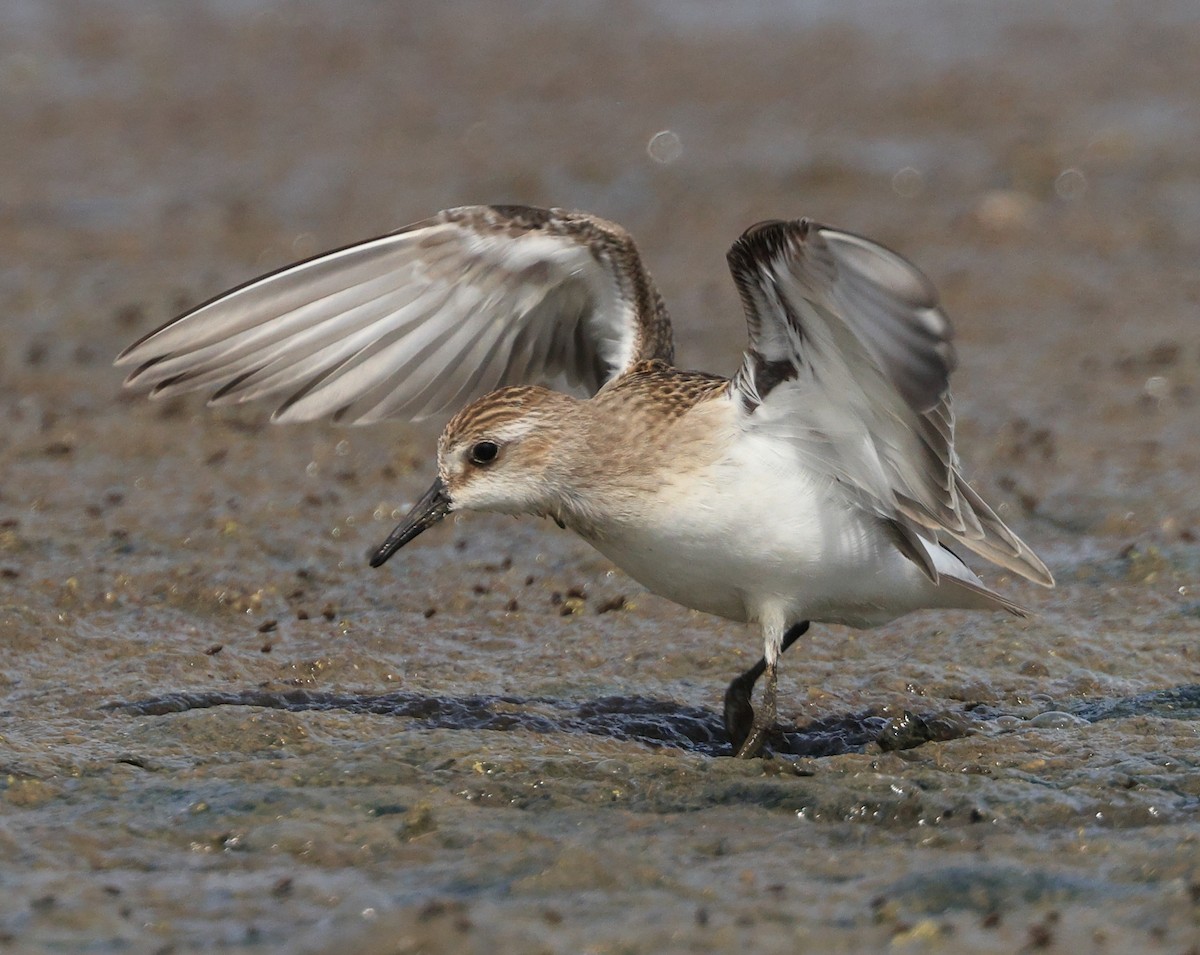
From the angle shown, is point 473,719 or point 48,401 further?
point 48,401

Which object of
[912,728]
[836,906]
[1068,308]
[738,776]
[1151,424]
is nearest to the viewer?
[836,906]

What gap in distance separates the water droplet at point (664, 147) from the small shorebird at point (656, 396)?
6.85 metres

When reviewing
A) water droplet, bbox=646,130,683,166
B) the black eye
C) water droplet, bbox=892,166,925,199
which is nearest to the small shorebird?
the black eye

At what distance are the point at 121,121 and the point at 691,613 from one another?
872 centimetres

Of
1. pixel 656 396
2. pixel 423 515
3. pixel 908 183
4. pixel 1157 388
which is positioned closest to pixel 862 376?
pixel 656 396

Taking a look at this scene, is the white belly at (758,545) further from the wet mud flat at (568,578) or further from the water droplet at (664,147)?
the water droplet at (664,147)

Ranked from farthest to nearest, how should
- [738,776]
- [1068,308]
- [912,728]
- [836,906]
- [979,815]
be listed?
[1068,308] < [912,728] < [738,776] < [979,815] < [836,906]

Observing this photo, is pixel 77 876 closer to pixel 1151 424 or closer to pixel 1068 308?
pixel 1151 424

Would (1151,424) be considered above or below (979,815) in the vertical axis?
above

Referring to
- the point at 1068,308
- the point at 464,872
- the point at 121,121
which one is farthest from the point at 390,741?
the point at 121,121

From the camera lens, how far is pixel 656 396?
570 centimetres

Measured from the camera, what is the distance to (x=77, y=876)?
171 inches

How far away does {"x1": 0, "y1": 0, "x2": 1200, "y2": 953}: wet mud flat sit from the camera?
171 inches

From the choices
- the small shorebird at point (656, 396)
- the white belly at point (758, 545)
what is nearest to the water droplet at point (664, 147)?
the small shorebird at point (656, 396)
